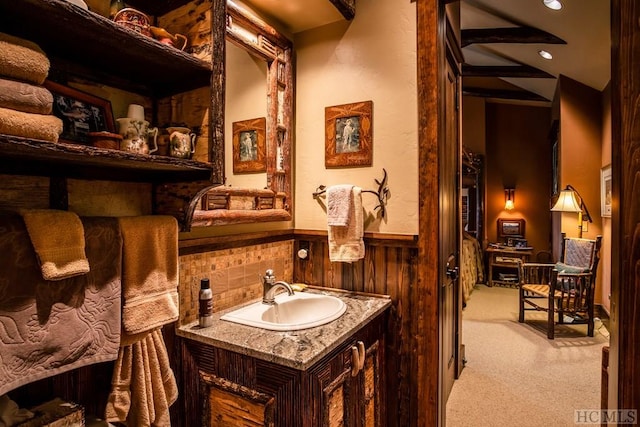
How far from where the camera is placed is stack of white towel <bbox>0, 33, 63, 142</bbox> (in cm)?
74

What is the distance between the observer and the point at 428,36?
1.84 m

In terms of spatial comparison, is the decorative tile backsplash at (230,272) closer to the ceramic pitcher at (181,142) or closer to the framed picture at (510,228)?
the ceramic pitcher at (181,142)

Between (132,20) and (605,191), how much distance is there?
5.00 m

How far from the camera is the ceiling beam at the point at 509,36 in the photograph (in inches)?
148

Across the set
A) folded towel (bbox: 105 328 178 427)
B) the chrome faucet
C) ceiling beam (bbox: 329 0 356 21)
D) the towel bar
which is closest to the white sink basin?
the chrome faucet

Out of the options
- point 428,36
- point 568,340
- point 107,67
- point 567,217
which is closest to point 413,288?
point 428,36

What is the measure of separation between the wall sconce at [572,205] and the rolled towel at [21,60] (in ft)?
16.4

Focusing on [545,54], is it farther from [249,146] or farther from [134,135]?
[134,135]

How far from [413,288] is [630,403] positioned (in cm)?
118

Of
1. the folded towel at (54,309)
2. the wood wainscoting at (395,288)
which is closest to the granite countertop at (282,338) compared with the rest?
the wood wainscoting at (395,288)

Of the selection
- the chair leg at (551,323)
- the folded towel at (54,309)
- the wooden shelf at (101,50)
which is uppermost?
the wooden shelf at (101,50)

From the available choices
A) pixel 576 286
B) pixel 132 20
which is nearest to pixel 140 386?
pixel 132 20

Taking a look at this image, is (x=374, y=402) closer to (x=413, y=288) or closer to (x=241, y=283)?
(x=413, y=288)

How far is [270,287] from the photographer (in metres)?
1.84
